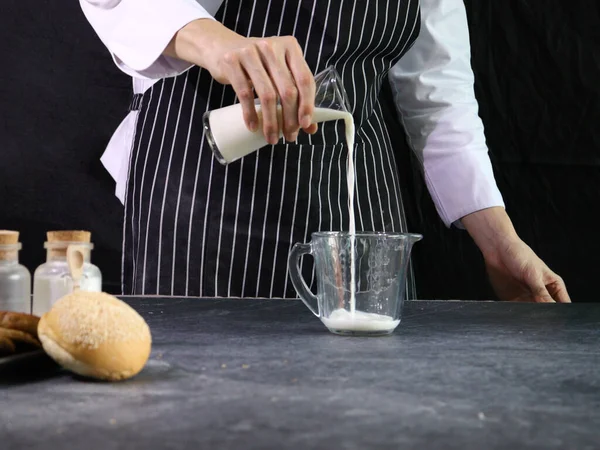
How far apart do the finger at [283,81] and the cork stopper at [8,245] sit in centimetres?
42

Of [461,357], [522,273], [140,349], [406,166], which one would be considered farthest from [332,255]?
[406,166]

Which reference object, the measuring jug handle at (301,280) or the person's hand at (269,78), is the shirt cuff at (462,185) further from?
the measuring jug handle at (301,280)

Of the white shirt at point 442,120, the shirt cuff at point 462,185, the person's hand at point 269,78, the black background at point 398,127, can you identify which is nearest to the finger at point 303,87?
the person's hand at point 269,78

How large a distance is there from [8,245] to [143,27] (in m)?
0.59

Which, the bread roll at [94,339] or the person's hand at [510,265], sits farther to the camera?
the person's hand at [510,265]

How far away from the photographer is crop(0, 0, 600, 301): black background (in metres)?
2.18

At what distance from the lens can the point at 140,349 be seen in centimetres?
68

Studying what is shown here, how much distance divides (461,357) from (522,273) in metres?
0.80

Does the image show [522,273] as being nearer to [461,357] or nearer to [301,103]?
[301,103]

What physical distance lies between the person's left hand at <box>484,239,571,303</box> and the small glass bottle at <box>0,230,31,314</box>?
3.07 feet

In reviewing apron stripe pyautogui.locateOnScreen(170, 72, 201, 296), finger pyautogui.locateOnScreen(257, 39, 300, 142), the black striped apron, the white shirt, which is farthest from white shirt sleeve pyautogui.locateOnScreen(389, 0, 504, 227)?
finger pyautogui.locateOnScreen(257, 39, 300, 142)

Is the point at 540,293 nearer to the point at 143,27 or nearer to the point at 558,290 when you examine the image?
the point at 558,290

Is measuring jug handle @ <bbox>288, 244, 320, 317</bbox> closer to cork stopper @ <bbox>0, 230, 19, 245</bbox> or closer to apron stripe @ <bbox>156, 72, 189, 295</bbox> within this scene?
cork stopper @ <bbox>0, 230, 19, 245</bbox>

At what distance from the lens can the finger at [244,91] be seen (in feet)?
3.93
